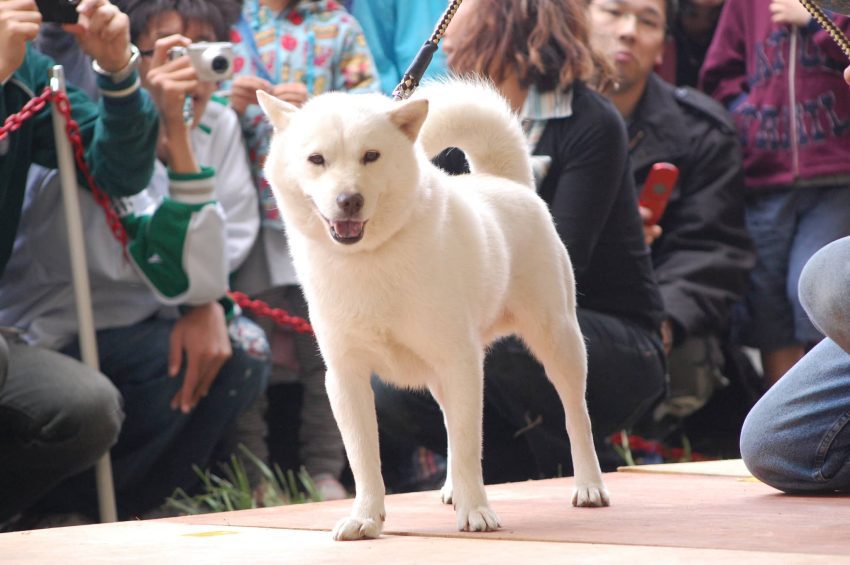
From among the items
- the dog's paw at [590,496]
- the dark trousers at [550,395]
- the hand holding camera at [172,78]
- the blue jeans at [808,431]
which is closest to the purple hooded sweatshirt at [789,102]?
the dark trousers at [550,395]

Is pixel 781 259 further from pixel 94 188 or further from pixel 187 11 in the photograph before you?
pixel 94 188

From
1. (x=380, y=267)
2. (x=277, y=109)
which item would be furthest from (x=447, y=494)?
(x=277, y=109)

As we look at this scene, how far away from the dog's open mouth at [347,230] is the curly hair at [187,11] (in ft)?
6.84

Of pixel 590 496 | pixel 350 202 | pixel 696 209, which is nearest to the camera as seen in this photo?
pixel 350 202

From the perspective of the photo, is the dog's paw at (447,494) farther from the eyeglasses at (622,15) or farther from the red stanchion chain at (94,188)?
the eyeglasses at (622,15)

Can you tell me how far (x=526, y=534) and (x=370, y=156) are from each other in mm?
687

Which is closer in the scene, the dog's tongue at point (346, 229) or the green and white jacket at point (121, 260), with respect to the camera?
the dog's tongue at point (346, 229)

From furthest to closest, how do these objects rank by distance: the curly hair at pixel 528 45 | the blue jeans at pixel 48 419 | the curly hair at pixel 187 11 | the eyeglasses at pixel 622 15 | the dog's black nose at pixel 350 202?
the eyeglasses at pixel 622 15
the curly hair at pixel 187 11
the curly hair at pixel 528 45
the blue jeans at pixel 48 419
the dog's black nose at pixel 350 202

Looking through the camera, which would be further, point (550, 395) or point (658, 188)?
point (658, 188)

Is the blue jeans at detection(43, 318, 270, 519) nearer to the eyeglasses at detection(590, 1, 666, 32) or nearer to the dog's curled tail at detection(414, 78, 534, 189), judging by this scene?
the dog's curled tail at detection(414, 78, 534, 189)

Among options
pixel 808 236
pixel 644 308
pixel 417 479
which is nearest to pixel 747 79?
pixel 808 236

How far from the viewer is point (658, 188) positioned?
4.05 m

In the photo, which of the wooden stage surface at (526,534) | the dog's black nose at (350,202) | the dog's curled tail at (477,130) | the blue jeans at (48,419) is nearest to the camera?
the wooden stage surface at (526,534)

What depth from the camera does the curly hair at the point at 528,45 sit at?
349 centimetres
